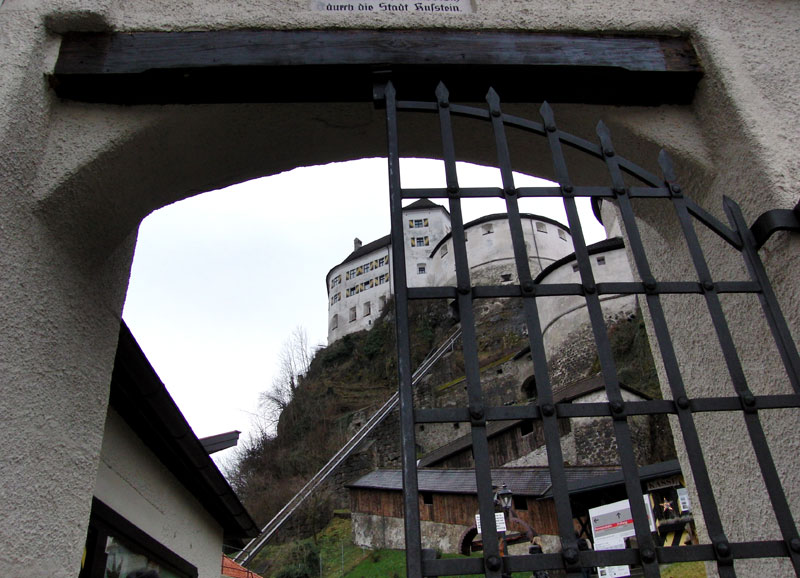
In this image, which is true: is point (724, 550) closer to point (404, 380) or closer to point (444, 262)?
point (404, 380)

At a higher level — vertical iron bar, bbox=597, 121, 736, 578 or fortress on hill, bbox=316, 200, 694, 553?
fortress on hill, bbox=316, 200, 694, 553

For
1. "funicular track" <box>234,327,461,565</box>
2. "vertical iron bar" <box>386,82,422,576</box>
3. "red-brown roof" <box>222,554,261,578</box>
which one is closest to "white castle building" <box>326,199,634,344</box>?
"funicular track" <box>234,327,461,565</box>

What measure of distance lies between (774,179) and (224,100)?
1.88 meters

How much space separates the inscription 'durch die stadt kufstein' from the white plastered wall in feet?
0.17

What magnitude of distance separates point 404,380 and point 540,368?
1.19 ft

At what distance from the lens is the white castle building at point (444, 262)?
24047mm

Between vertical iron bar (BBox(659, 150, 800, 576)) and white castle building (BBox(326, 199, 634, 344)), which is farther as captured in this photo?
white castle building (BBox(326, 199, 634, 344))

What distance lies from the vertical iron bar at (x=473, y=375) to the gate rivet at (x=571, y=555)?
0.48ft

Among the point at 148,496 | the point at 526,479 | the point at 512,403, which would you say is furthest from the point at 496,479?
the point at 148,496

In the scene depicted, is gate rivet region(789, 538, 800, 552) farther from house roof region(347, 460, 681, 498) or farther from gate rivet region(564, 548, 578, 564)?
house roof region(347, 460, 681, 498)

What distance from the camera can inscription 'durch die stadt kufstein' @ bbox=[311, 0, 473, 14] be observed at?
7.31ft

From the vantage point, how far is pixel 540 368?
154 centimetres

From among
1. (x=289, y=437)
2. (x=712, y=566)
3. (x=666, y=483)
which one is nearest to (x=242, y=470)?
(x=289, y=437)

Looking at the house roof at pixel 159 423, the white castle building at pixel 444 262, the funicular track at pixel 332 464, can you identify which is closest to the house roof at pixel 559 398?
the funicular track at pixel 332 464
